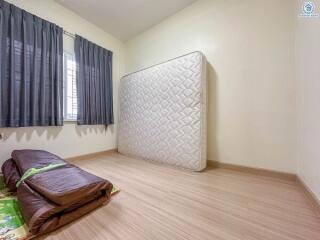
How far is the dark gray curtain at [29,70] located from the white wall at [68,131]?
134mm

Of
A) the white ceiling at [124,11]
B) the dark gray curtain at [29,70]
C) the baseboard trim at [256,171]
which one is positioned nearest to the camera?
the baseboard trim at [256,171]

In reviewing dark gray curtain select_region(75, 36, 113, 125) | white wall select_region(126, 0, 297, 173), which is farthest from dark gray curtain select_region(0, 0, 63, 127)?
white wall select_region(126, 0, 297, 173)

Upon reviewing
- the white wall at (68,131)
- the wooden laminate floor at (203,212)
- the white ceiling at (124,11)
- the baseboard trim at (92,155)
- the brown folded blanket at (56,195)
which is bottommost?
the wooden laminate floor at (203,212)

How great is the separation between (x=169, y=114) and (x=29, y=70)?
5.85 ft

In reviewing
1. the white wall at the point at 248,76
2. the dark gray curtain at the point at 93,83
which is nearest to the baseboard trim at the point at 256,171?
the white wall at the point at 248,76

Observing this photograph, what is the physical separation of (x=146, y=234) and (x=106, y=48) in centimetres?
296

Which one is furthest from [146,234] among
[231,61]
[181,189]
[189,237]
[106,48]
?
[106,48]

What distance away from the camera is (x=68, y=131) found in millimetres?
2283

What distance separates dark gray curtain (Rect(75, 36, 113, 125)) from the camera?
2.38 m

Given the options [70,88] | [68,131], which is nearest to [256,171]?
[68,131]

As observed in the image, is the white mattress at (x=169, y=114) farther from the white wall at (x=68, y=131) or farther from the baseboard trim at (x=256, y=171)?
the white wall at (x=68, y=131)

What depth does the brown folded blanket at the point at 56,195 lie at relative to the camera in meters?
0.84

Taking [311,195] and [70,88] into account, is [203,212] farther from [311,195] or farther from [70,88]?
[70,88]

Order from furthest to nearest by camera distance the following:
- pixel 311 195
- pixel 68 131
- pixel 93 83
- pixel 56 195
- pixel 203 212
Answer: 1. pixel 93 83
2. pixel 68 131
3. pixel 311 195
4. pixel 203 212
5. pixel 56 195
